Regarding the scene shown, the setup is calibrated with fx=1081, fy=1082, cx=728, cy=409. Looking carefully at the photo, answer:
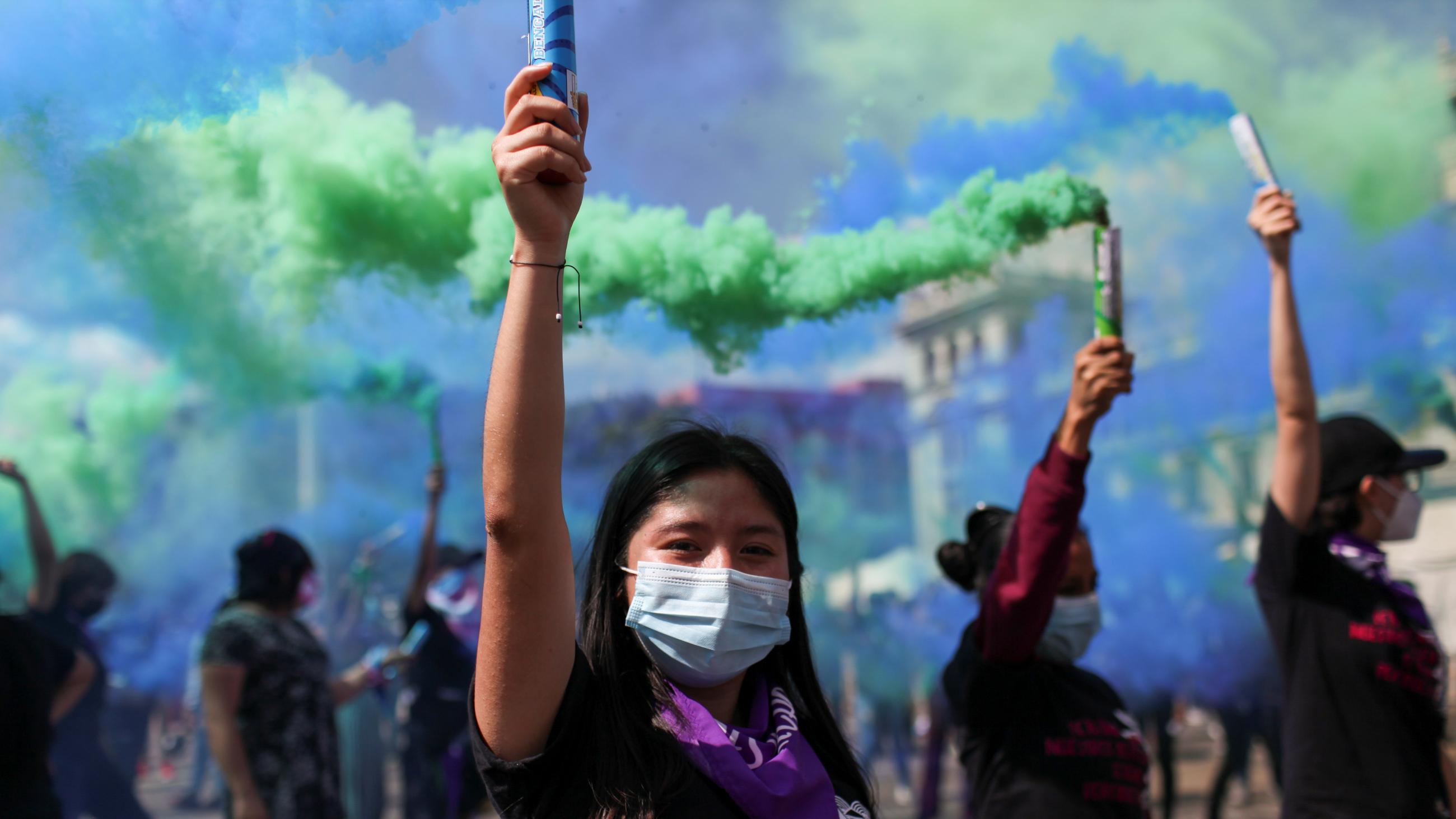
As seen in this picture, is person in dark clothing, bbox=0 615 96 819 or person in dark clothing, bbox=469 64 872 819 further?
person in dark clothing, bbox=0 615 96 819

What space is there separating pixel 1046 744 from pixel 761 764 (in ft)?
3.87

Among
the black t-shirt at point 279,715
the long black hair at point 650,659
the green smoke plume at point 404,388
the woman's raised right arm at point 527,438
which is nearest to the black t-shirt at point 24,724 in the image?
the black t-shirt at point 279,715

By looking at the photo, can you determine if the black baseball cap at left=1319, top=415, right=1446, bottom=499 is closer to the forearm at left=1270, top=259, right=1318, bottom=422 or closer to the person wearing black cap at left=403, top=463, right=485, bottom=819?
the forearm at left=1270, top=259, right=1318, bottom=422

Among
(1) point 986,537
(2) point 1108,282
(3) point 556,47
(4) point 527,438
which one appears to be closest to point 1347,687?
(1) point 986,537

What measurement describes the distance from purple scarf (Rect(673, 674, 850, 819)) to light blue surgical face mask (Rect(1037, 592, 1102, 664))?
119 cm

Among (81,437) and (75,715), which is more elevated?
(81,437)

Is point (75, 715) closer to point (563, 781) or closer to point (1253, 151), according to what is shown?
point (563, 781)

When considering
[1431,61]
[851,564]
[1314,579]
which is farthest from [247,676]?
[851,564]

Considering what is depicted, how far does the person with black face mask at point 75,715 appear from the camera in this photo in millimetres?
4895

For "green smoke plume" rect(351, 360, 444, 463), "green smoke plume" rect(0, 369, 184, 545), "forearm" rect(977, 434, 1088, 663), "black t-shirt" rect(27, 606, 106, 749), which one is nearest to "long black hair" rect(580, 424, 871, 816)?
"forearm" rect(977, 434, 1088, 663)

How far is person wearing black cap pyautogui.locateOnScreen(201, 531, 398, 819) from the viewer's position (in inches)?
138

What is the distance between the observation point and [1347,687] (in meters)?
2.71

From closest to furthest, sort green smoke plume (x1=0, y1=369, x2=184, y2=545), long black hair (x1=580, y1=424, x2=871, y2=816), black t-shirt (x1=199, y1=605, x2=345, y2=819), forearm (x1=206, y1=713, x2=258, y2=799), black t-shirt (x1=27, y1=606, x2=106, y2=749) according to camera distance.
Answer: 1. long black hair (x1=580, y1=424, x2=871, y2=816)
2. forearm (x1=206, y1=713, x2=258, y2=799)
3. black t-shirt (x1=199, y1=605, x2=345, y2=819)
4. black t-shirt (x1=27, y1=606, x2=106, y2=749)
5. green smoke plume (x1=0, y1=369, x2=184, y2=545)

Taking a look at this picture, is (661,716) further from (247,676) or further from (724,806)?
(247,676)
